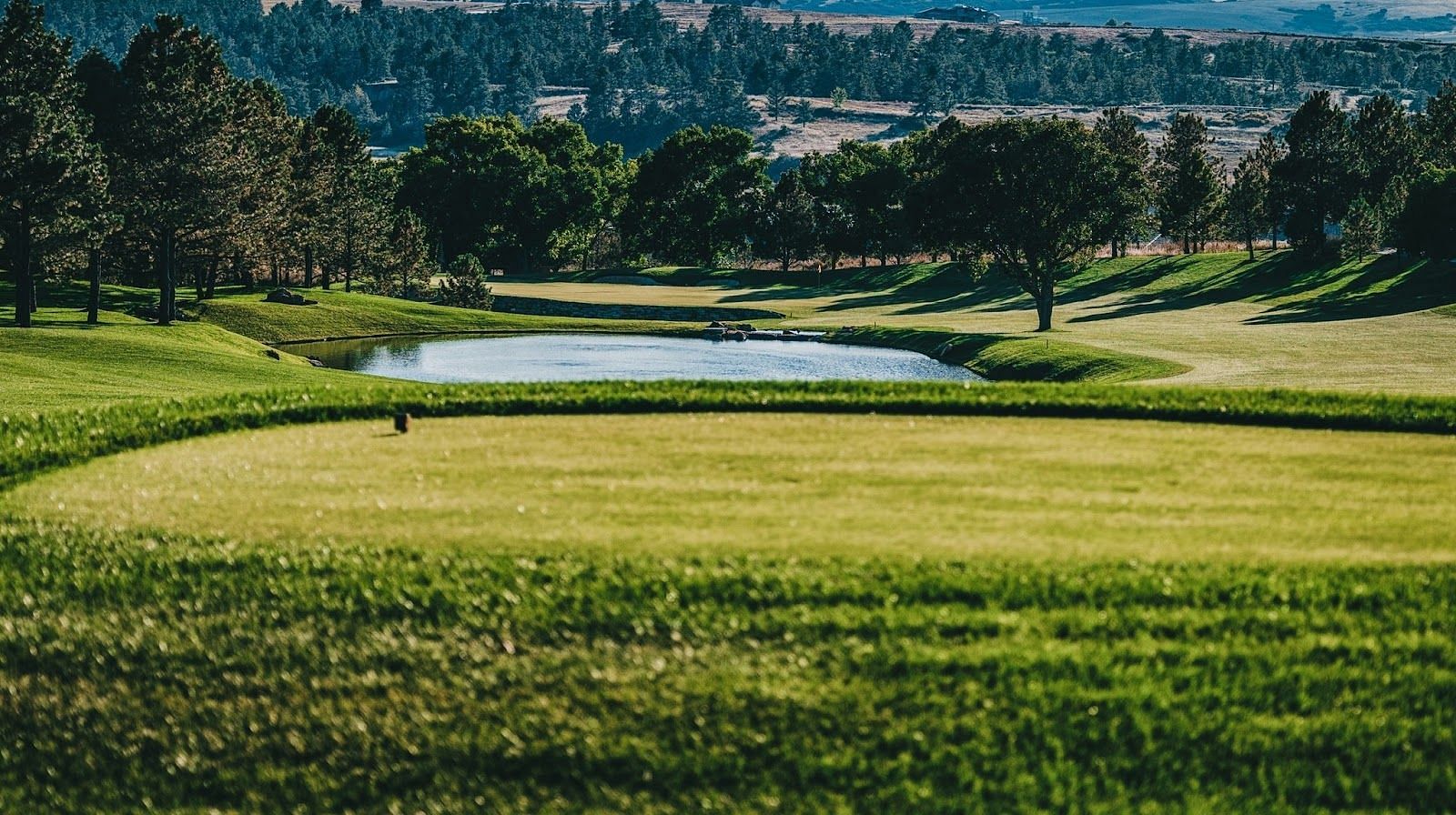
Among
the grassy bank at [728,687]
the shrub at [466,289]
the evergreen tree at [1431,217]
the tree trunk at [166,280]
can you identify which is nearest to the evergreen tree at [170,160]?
the tree trunk at [166,280]

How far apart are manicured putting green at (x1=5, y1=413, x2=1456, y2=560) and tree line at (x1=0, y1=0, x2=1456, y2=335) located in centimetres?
5472

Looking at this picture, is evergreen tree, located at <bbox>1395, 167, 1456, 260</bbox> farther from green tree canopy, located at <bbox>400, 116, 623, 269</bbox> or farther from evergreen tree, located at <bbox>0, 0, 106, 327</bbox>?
green tree canopy, located at <bbox>400, 116, 623, 269</bbox>

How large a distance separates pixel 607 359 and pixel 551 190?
87.2 m

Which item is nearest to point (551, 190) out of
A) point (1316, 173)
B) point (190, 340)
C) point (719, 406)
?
point (1316, 173)

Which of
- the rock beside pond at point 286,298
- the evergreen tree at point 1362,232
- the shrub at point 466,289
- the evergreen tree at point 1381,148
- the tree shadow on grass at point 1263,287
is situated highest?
the evergreen tree at point 1381,148

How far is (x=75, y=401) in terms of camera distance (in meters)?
43.4

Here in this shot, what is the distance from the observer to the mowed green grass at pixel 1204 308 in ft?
216

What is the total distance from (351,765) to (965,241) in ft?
280

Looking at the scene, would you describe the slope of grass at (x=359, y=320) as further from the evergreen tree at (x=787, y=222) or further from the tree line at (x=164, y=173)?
the evergreen tree at (x=787, y=222)

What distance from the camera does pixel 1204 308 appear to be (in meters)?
112

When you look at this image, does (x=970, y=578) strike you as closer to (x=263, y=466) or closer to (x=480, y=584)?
(x=480, y=584)

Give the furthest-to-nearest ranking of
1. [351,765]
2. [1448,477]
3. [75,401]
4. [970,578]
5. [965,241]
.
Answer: [965,241] < [75,401] < [1448,477] < [970,578] < [351,765]

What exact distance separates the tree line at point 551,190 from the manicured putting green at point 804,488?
2154 inches

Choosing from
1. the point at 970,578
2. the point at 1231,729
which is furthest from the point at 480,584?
the point at 1231,729
